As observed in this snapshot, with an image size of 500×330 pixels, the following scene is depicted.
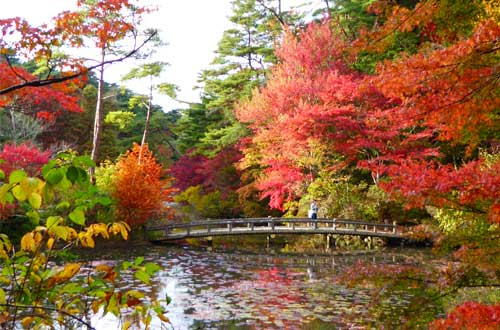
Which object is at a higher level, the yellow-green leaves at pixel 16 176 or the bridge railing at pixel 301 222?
the yellow-green leaves at pixel 16 176

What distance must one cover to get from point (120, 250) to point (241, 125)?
38.9ft

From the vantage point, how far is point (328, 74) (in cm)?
2292

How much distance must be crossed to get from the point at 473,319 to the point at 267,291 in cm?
857

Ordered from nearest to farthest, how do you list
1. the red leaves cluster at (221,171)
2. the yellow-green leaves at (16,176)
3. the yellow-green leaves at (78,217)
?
the yellow-green leaves at (16,176), the yellow-green leaves at (78,217), the red leaves cluster at (221,171)

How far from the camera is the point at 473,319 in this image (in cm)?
354

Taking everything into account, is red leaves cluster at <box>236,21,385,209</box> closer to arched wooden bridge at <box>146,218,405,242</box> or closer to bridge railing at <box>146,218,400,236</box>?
bridge railing at <box>146,218,400,236</box>

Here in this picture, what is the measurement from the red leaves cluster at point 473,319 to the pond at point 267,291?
0.43m

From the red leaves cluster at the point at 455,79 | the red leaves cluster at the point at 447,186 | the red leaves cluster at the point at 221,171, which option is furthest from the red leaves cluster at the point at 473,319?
the red leaves cluster at the point at 221,171

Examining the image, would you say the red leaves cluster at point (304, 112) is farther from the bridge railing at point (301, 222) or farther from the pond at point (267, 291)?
the pond at point (267, 291)

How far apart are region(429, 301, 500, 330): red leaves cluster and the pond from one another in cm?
43

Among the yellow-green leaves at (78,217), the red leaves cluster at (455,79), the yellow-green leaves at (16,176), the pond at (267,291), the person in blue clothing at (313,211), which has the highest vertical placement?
the red leaves cluster at (455,79)

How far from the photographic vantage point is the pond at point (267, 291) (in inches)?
345

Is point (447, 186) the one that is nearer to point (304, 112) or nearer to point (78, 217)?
point (78, 217)

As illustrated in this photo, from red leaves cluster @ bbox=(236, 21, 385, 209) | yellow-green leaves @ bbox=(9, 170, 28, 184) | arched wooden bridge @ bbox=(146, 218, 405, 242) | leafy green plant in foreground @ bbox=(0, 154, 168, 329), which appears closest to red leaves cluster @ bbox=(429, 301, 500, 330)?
leafy green plant in foreground @ bbox=(0, 154, 168, 329)
